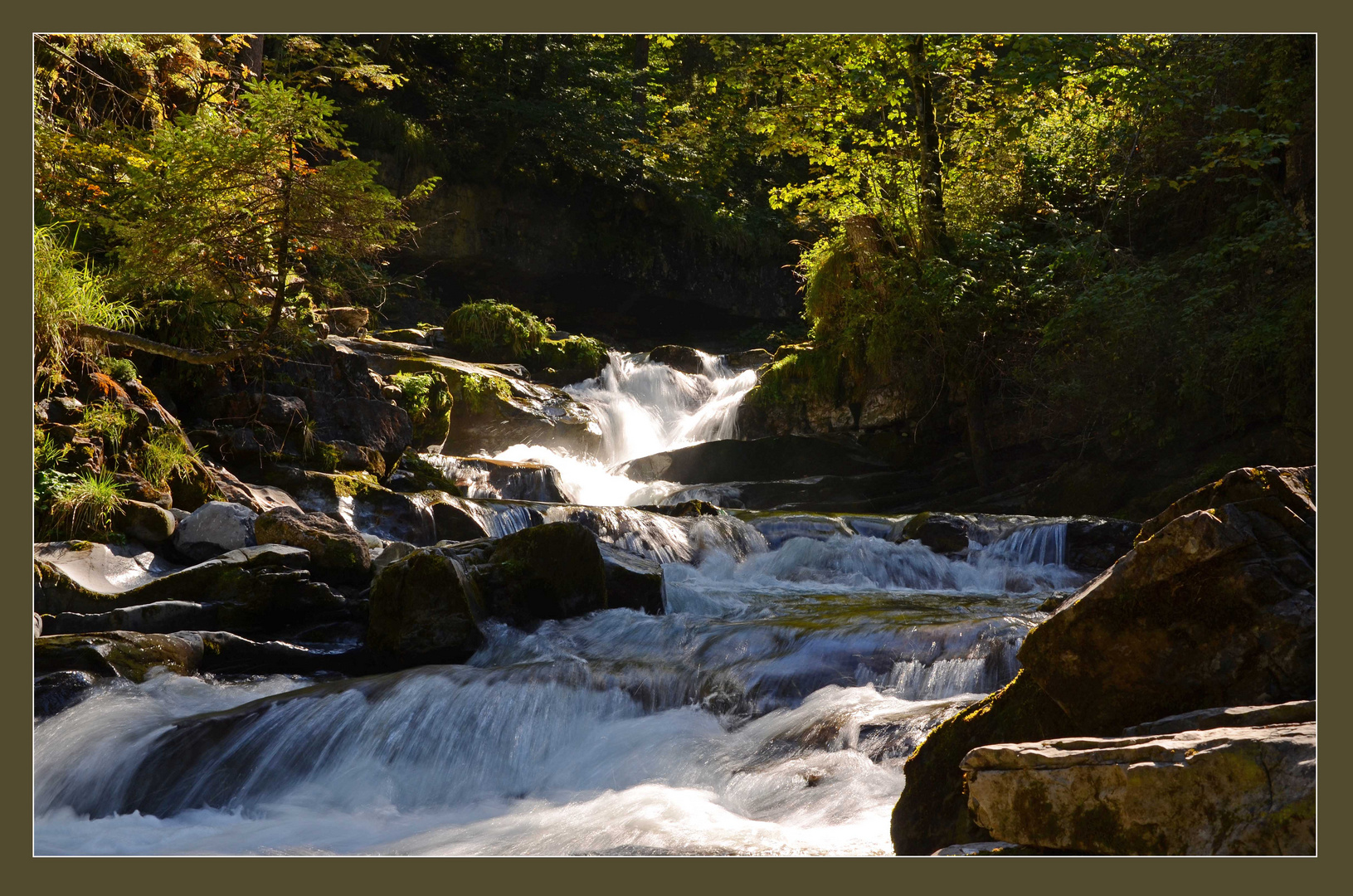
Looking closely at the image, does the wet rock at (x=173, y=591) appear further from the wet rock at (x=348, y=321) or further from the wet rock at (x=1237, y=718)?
the wet rock at (x=348, y=321)

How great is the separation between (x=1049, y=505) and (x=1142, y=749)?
8.84 meters

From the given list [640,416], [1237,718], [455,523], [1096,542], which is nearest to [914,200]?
[1096,542]

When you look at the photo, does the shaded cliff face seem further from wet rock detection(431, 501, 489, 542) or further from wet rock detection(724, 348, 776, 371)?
wet rock detection(431, 501, 489, 542)

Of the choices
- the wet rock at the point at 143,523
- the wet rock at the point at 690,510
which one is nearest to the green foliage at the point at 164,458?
the wet rock at the point at 143,523

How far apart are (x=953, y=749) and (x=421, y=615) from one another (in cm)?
359

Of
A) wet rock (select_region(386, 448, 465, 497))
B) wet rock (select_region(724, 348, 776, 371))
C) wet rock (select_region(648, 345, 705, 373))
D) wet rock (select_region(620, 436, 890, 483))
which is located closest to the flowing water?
wet rock (select_region(386, 448, 465, 497))

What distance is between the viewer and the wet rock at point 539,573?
6.02 meters

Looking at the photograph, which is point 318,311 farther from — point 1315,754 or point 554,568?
point 1315,754

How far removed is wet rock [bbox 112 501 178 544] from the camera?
20.5 ft

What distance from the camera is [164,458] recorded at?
6.93 metres

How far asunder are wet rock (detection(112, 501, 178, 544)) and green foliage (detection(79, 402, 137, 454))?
63 centimetres

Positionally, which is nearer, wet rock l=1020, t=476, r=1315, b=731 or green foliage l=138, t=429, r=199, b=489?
wet rock l=1020, t=476, r=1315, b=731

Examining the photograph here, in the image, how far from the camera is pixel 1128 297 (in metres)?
9.10

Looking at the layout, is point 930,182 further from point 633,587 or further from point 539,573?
point 539,573
